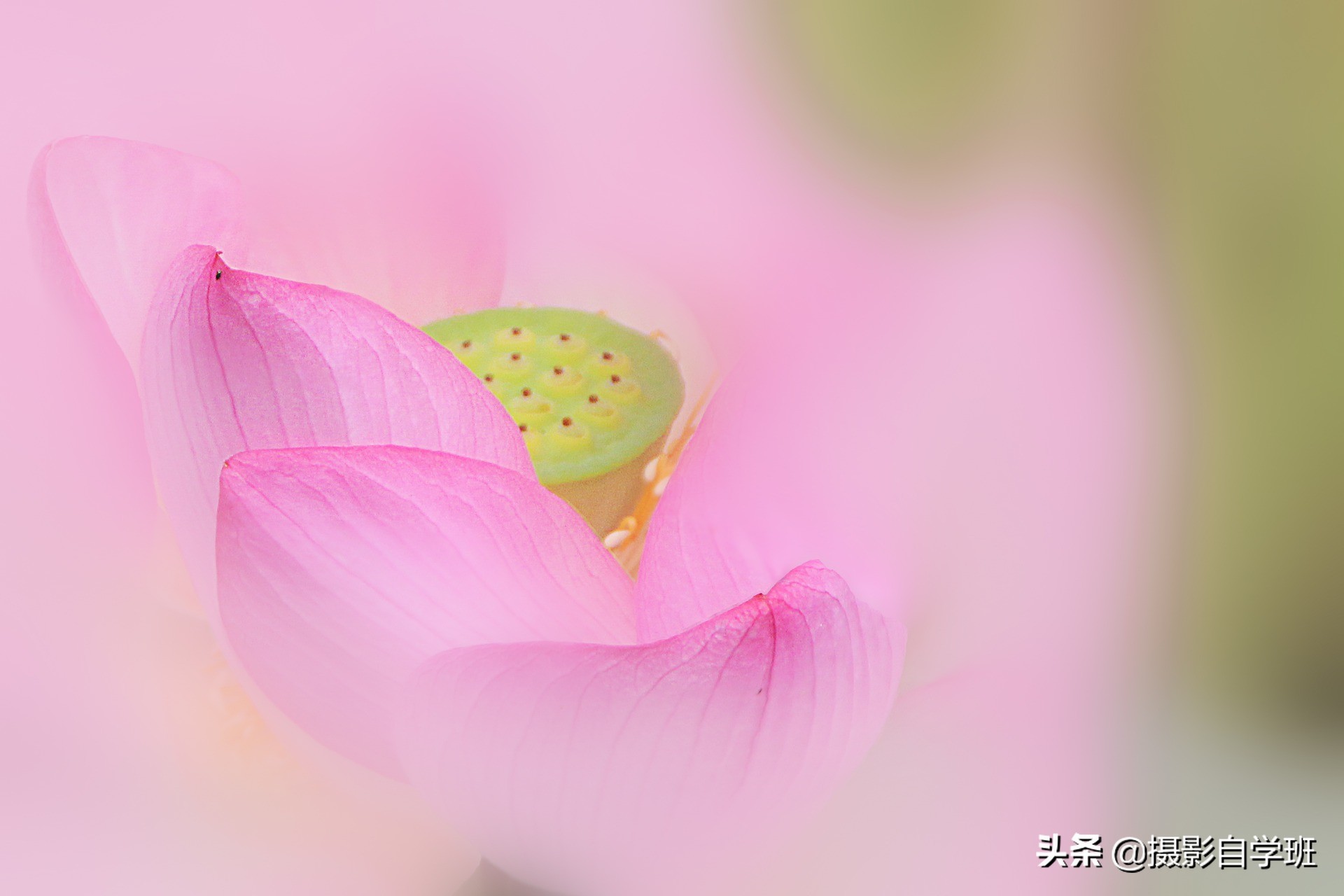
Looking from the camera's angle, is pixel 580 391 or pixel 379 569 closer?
Answer: pixel 379 569

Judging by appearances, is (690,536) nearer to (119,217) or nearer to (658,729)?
(658,729)

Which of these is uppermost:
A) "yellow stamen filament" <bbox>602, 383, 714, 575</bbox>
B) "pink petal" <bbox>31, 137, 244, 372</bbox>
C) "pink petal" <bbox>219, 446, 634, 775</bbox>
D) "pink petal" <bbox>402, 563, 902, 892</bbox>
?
"pink petal" <bbox>31, 137, 244, 372</bbox>

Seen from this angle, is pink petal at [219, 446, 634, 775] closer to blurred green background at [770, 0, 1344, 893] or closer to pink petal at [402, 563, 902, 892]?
pink petal at [402, 563, 902, 892]

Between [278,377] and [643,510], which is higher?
[278,377]

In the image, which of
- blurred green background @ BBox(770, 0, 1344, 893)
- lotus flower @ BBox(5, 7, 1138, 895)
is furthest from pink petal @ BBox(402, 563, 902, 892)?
blurred green background @ BBox(770, 0, 1344, 893)

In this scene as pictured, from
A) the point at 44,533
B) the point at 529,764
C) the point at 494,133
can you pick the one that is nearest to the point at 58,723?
the point at 44,533

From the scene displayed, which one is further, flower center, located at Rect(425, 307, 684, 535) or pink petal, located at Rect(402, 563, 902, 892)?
flower center, located at Rect(425, 307, 684, 535)

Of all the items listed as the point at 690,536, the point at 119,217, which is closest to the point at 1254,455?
the point at 690,536
